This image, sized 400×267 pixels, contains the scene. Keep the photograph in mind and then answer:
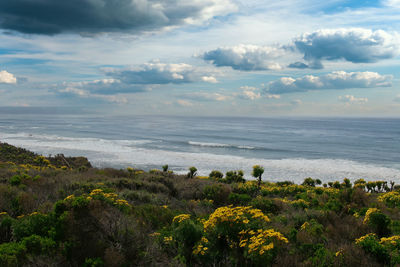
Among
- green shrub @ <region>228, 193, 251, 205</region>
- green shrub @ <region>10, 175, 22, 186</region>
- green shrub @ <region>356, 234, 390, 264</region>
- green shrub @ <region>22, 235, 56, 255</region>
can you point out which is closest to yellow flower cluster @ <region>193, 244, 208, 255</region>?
green shrub @ <region>22, 235, 56, 255</region>

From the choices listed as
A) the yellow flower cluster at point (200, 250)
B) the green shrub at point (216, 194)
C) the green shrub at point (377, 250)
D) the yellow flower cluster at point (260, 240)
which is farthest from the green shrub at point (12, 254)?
the green shrub at point (216, 194)

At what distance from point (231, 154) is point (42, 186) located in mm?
38077

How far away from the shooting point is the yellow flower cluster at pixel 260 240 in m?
4.81

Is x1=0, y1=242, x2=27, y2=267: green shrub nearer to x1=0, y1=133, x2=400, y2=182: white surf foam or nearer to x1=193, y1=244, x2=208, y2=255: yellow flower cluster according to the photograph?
x1=193, y1=244, x2=208, y2=255: yellow flower cluster

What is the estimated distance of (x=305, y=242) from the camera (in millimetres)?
6742

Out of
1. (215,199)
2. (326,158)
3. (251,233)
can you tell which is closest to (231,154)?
(326,158)

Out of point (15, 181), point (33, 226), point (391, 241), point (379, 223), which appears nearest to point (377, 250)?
point (391, 241)

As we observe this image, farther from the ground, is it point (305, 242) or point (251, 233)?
point (251, 233)

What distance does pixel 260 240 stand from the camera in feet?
16.3

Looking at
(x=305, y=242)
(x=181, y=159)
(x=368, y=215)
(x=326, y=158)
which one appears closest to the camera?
(x=305, y=242)

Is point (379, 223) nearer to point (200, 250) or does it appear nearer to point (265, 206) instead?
point (265, 206)

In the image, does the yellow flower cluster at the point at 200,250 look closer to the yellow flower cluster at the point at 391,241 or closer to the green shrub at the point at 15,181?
the yellow flower cluster at the point at 391,241

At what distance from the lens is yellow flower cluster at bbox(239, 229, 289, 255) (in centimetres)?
481

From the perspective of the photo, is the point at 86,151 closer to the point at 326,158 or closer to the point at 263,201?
the point at 326,158
